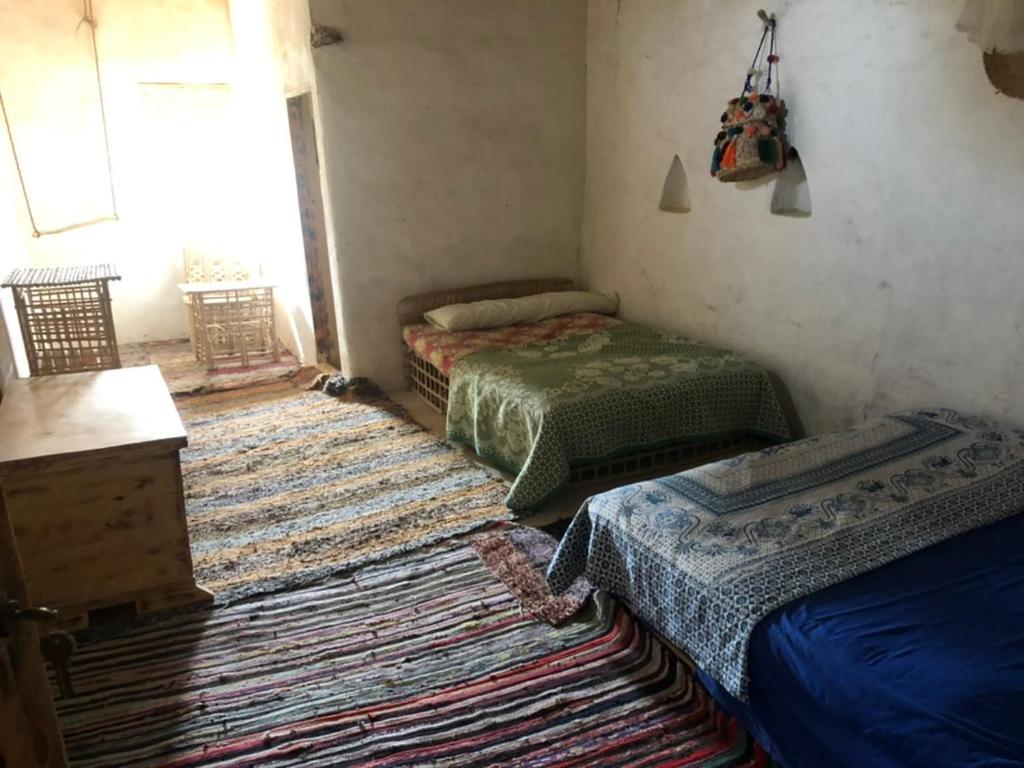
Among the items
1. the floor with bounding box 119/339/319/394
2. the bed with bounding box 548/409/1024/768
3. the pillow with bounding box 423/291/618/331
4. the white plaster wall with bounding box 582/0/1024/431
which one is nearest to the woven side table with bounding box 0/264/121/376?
the floor with bounding box 119/339/319/394

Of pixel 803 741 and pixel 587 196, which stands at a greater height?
pixel 587 196

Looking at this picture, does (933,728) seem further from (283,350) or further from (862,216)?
(283,350)

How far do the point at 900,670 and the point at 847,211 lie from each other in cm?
191

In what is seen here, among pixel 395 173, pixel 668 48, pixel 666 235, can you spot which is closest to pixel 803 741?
pixel 666 235

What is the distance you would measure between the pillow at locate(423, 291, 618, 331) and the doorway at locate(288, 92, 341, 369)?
0.85 meters

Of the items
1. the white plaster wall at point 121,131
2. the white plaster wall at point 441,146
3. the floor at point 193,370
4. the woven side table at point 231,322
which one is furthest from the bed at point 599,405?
the white plaster wall at point 121,131

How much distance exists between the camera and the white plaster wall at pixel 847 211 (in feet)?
7.72

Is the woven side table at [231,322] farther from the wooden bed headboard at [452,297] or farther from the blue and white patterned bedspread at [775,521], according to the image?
the blue and white patterned bedspread at [775,521]

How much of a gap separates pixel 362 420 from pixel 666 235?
71.7 inches

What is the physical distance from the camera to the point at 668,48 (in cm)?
354

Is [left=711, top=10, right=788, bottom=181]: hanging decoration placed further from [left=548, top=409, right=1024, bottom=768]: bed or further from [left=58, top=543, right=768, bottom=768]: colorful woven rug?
[left=58, top=543, right=768, bottom=768]: colorful woven rug

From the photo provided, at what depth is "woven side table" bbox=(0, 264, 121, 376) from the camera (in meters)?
3.33

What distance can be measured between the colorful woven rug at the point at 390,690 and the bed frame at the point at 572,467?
2.83 ft

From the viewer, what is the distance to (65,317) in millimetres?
A: 3410
